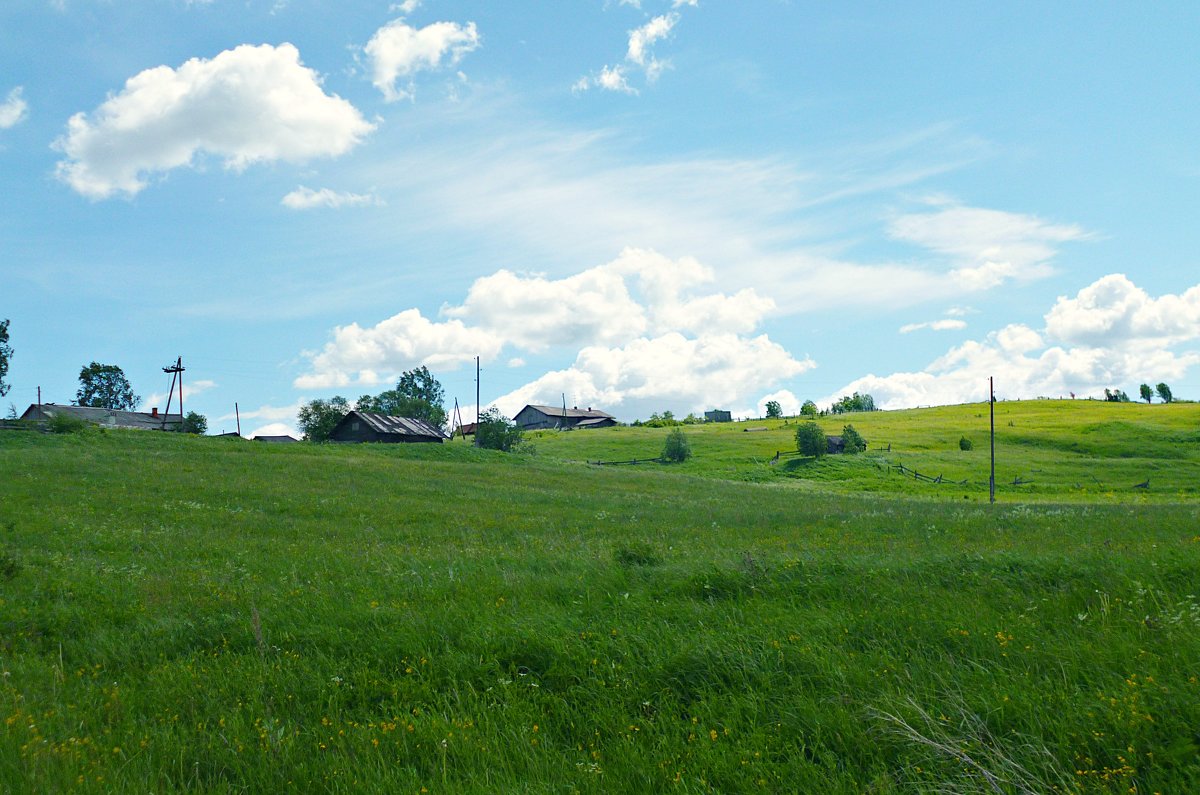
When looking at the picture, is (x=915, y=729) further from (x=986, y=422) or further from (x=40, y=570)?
(x=986, y=422)

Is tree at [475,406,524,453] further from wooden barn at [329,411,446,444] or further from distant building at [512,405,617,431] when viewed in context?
distant building at [512,405,617,431]

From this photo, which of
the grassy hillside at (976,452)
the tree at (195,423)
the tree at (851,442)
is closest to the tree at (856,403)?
the grassy hillside at (976,452)

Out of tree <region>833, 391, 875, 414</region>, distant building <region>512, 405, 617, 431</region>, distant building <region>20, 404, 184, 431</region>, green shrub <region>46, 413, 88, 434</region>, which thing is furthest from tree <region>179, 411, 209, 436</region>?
tree <region>833, 391, 875, 414</region>

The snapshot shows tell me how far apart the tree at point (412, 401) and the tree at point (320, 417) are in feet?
21.4

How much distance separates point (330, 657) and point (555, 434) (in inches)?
4391

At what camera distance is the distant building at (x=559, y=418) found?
16062cm

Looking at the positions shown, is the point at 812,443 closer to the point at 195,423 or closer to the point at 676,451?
the point at 676,451

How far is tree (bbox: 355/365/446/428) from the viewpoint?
121 metres

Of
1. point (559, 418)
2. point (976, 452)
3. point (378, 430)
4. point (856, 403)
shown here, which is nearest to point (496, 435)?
point (378, 430)

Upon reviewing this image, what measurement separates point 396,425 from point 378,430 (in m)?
3.26

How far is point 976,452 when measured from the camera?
8600 centimetres

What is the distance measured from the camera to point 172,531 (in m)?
16.7

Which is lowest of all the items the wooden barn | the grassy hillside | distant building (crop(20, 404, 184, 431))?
the grassy hillside

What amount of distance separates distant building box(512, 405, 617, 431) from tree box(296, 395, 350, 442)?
69.1 metres
